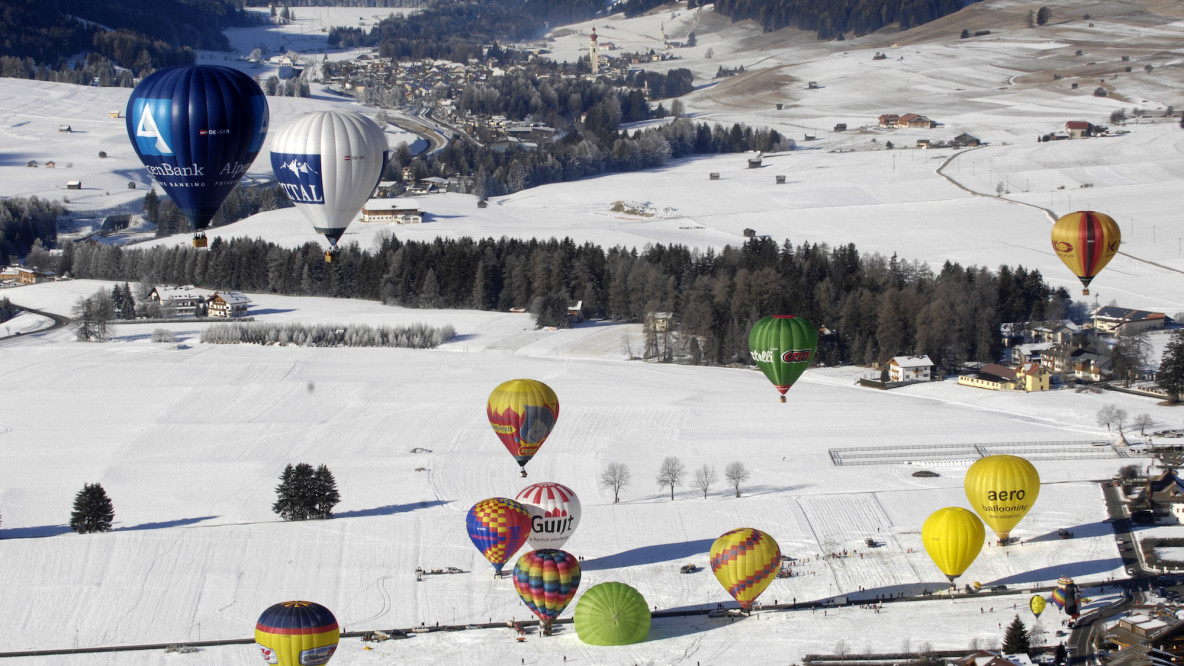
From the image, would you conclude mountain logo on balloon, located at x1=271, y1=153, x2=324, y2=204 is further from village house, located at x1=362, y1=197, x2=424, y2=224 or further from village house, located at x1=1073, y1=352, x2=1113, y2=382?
village house, located at x1=362, y1=197, x2=424, y2=224

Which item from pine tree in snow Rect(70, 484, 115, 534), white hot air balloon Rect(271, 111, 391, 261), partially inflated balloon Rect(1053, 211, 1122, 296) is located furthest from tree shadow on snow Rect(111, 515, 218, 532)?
partially inflated balloon Rect(1053, 211, 1122, 296)

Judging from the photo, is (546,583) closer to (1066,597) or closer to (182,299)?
(1066,597)

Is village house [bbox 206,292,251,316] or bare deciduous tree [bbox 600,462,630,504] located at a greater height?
bare deciduous tree [bbox 600,462,630,504]

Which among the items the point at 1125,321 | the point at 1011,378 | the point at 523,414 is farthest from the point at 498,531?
the point at 1125,321

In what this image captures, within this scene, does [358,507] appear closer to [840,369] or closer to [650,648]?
[650,648]

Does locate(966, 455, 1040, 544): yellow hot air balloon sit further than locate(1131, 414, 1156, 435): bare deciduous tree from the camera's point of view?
No
